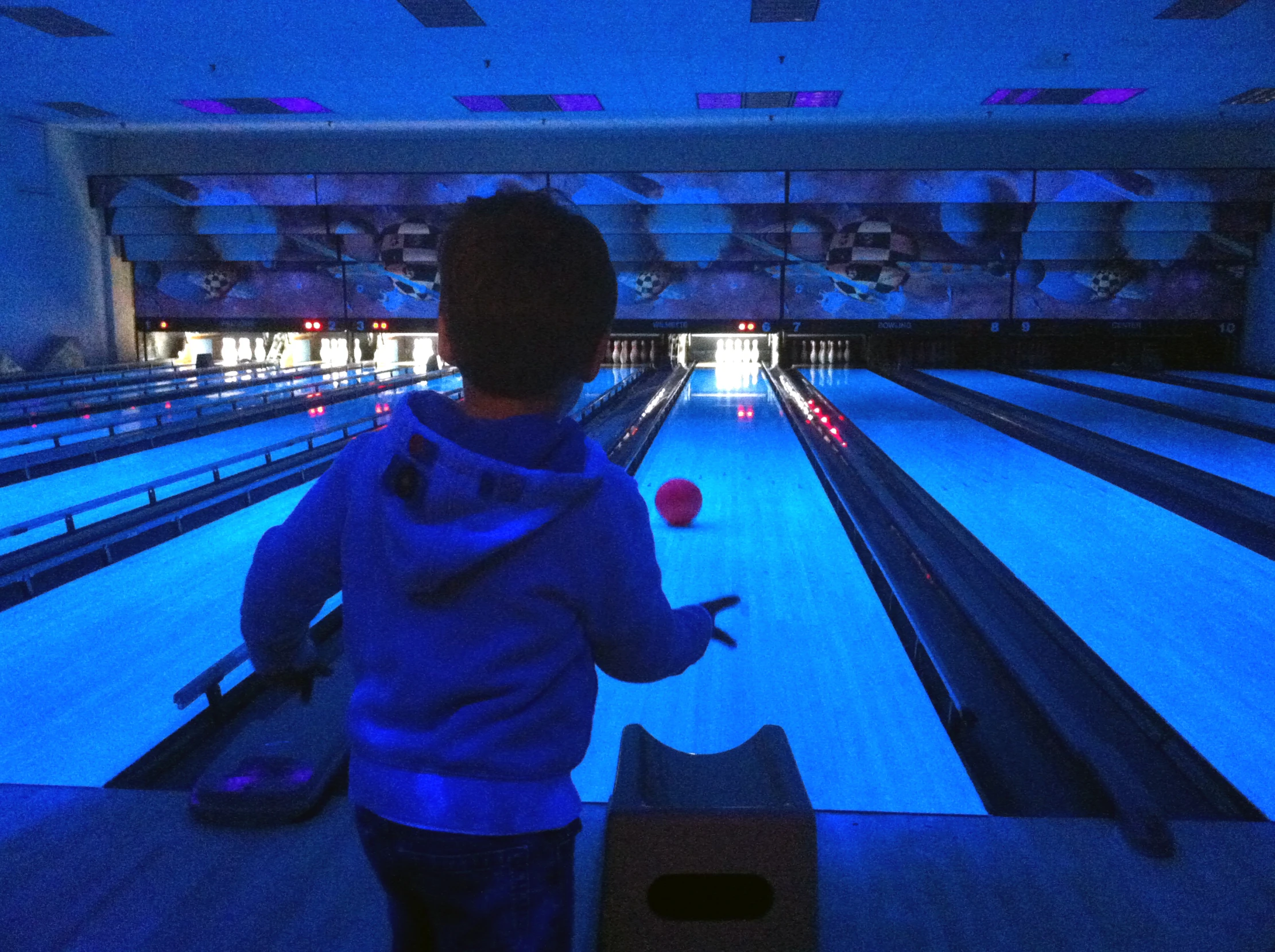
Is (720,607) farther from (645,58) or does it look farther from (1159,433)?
(645,58)

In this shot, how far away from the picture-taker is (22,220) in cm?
779

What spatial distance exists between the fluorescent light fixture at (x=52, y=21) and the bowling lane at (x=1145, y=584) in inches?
199

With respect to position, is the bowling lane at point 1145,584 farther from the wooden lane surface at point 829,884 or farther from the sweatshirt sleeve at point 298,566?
the sweatshirt sleeve at point 298,566

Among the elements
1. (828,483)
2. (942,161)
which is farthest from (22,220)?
(942,161)

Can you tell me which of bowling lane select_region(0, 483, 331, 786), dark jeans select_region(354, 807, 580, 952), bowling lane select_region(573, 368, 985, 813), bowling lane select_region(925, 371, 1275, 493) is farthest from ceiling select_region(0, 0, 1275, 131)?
dark jeans select_region(354, 807, 580, 952)

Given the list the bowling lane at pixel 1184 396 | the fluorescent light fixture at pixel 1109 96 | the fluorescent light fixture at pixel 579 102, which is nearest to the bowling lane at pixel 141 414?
the fluorescent light fixture at pixel 579 102

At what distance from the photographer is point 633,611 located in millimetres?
714

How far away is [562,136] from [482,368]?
8446 mm

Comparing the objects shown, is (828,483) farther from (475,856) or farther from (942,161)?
(942,161)

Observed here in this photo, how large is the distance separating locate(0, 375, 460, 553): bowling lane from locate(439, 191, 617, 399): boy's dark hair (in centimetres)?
273

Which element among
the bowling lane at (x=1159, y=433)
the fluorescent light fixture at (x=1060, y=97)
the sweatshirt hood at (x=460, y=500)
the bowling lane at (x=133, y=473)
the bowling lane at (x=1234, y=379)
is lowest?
the bowling lane at (x=133, y=473)

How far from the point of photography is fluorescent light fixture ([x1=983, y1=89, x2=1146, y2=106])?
267 inches

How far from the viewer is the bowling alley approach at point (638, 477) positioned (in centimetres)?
A: 72

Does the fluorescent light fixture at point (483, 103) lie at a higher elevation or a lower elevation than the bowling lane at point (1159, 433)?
higher
